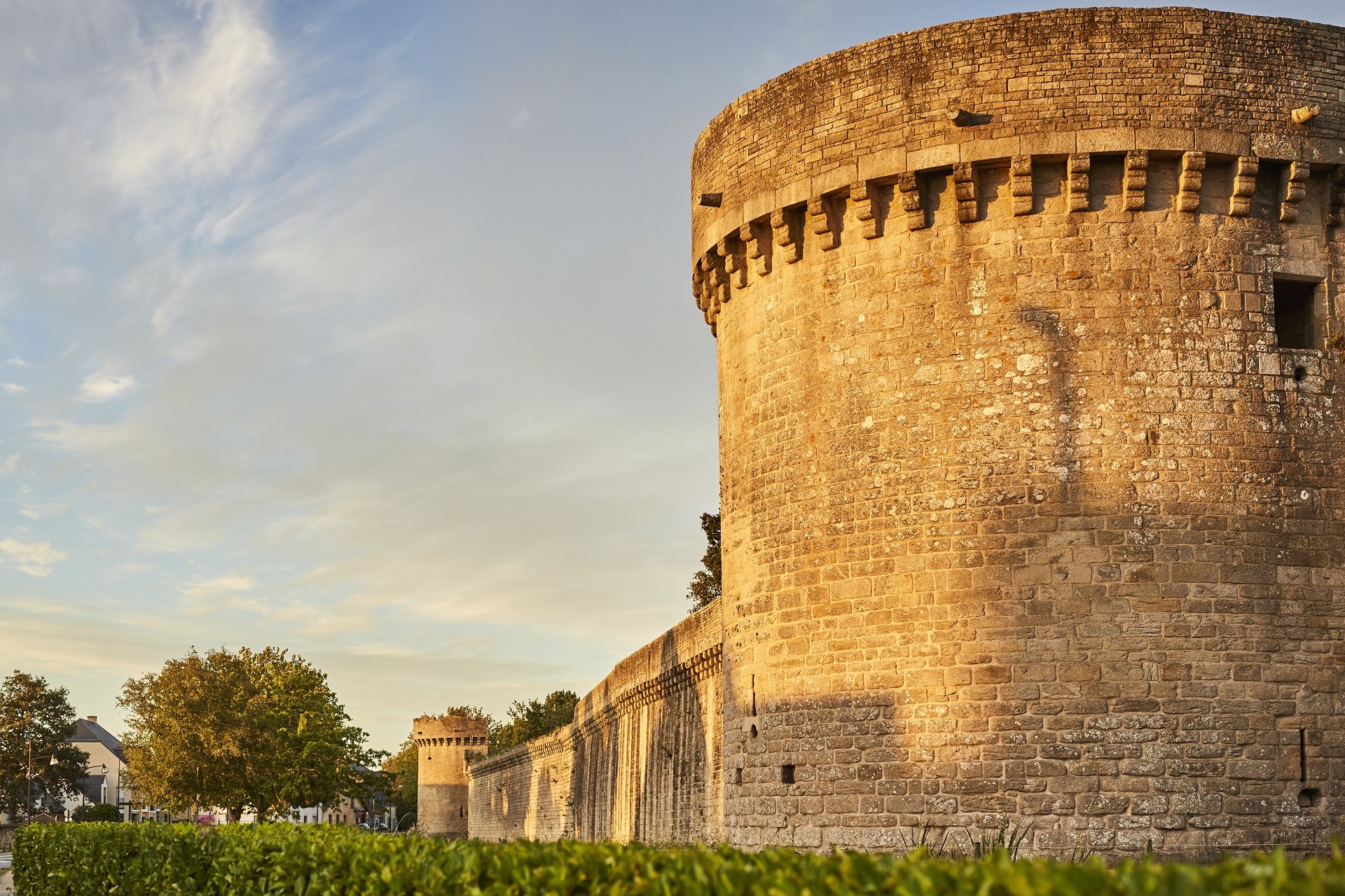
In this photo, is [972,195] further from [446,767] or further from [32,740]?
[32,740]

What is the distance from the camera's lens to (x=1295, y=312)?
485 inches

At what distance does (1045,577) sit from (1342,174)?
4383 mm

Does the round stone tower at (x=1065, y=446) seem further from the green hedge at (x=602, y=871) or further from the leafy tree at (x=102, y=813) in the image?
the leafy tree at (x=102, y=813)

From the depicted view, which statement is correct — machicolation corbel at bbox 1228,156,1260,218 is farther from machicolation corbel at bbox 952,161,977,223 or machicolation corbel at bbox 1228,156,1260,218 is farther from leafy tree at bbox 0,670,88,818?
leafy tree at bbox 0,670,88,818

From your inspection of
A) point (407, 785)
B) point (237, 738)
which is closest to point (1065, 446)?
point (237, 738)

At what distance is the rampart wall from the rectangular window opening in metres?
8.21

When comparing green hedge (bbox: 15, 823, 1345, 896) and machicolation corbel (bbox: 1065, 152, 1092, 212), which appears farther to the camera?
machicolation corbel (bbox: 1065, 152, 1092, 212)

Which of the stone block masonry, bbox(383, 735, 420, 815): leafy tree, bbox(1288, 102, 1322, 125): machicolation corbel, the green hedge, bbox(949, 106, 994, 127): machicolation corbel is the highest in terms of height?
Answer: bbox(949, 106, 994, 127): machicolation corbel

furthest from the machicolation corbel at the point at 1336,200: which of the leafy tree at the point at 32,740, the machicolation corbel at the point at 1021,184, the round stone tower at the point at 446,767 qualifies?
the leafy tree at the point at 32,740

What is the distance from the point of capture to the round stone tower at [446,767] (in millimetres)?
62312

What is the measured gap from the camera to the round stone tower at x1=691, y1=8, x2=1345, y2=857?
11.1 metres

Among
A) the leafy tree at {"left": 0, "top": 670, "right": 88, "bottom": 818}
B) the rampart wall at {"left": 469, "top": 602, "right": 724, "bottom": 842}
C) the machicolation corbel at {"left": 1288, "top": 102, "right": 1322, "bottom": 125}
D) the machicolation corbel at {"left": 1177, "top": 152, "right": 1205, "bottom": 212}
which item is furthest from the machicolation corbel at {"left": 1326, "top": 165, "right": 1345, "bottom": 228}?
the leafy tree at {"left": 0, "top": 670, "right": 88, "bottom": 818}

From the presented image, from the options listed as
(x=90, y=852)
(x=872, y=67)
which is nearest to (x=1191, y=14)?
(x=872, y=67)

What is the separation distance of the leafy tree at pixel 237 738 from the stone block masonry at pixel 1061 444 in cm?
2694
